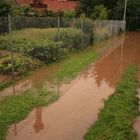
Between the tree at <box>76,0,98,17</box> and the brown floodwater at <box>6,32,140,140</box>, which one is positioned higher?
the tree at <box>76,0,98,17</box>

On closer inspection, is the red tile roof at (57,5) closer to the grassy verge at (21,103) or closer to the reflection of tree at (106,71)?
the reflection of tree at (106,71)

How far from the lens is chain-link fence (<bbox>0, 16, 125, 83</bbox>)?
1206 centimetres

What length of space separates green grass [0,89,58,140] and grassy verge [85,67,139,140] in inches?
63.3

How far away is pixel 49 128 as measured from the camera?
23.0 feet

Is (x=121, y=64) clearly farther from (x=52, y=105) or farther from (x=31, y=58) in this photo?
(x=52, y=105)

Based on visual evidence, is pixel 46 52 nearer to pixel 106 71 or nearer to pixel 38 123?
pixel 106 71

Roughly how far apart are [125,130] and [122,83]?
4.51m

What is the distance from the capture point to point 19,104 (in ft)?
27.3

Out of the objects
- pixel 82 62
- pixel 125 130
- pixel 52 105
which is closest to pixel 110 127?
pixel 125 130

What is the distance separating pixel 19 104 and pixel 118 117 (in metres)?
2.44

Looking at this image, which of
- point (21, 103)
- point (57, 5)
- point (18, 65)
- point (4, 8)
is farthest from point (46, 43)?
point (57, 5)

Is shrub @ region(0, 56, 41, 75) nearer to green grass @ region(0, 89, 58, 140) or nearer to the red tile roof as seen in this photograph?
green grass @ region(0, 89, 58, 140)

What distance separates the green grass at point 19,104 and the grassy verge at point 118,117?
161 cm

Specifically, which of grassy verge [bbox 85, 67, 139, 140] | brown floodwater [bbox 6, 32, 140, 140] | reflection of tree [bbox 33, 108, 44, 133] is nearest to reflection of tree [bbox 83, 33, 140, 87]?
brown floodwater [bbox 6, 32, 140, 140]
